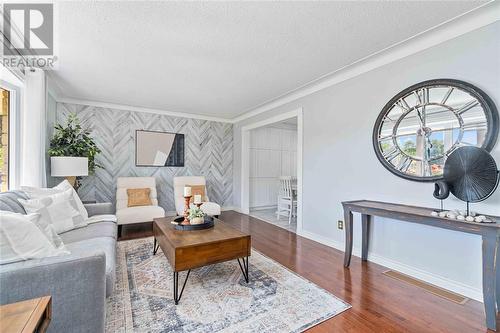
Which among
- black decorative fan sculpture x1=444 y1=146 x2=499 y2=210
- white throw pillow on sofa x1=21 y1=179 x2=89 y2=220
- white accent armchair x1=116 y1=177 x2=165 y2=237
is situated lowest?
white accent armchair x1=116 y1=177 x2=165 y2=237

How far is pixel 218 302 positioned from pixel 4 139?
300cm

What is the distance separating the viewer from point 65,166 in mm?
3078

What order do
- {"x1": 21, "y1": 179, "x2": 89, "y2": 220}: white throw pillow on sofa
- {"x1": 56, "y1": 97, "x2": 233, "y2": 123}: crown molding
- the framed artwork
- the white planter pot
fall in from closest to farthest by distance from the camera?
{"x1": 21, "y1": 179, "x2": 89, "y2": 220}: white throw pillow on sofa, the white planter pot, {"x1": 56, "y1": 97, "x2": 233, "y2": 123}: crown molding, the framed artwork

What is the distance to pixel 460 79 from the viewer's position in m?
2.04

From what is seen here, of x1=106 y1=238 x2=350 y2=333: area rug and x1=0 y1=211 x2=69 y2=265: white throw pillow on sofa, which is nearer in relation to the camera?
x1=0 y1=211 x2=69 y2=265: white throw pillow on sofa

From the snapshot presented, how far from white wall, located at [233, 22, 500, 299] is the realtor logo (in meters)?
3.18

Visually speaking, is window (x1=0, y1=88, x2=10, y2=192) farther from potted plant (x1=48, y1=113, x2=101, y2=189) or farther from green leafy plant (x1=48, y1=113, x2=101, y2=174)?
green leafy plant (x1=48, y1=113, x2=101, y2=174)

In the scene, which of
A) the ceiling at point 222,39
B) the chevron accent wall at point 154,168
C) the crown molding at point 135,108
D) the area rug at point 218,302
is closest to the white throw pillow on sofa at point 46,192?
the area rug at point 218,302

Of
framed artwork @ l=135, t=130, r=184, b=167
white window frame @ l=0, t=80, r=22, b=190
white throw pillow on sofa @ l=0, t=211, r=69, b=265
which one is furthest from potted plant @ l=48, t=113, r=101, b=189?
white throw pillow on sofa @ l=0, t=211, r=69, b=265

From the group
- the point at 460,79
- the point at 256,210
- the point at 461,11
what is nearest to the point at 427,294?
the point at 460,79

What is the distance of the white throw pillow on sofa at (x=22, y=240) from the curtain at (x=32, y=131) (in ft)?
6.15

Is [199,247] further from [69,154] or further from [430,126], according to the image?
[69,154]

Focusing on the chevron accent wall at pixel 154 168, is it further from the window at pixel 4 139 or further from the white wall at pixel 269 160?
the window at pixel 4 139

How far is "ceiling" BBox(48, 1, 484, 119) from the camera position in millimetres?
1816
